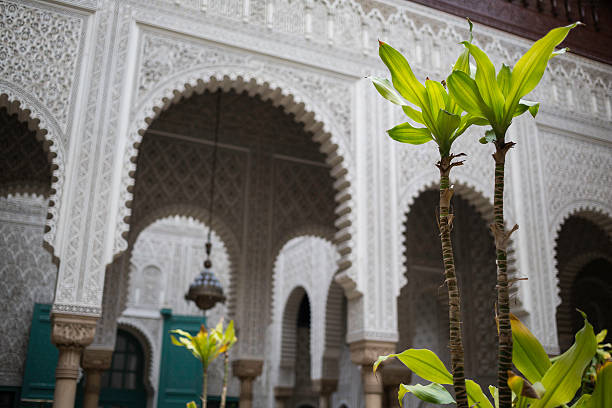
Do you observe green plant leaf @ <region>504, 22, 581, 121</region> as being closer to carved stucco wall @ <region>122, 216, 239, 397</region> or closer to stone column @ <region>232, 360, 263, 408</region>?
stone column @ <region>232, 360, 263, 408</region>

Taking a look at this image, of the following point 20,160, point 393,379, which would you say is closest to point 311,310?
point 393,379

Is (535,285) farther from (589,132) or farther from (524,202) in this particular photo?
(589,132)

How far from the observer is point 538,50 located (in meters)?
1.59

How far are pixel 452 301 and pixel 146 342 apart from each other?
8498 millimetres

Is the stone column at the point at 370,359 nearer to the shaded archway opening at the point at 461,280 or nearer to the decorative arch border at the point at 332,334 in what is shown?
the shaded archway opening at the point at 461,280

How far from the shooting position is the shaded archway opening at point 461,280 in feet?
23.2

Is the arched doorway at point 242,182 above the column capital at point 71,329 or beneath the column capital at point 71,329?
above

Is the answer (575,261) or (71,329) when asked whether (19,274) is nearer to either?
(71,329)

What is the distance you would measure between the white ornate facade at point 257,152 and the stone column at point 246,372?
0.09 meters

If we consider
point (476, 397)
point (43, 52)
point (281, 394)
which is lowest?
point (476, 397)

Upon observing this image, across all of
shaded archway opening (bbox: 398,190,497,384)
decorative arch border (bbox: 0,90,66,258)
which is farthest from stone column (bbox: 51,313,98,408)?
shaded archway opening (bbox: 398,190,497,384)

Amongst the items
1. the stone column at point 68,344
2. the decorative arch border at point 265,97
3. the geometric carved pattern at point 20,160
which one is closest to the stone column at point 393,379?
the decorative arch border at point 265,97

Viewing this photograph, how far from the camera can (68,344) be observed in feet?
12.7

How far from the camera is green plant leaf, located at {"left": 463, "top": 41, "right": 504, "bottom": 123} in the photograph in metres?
1.59
